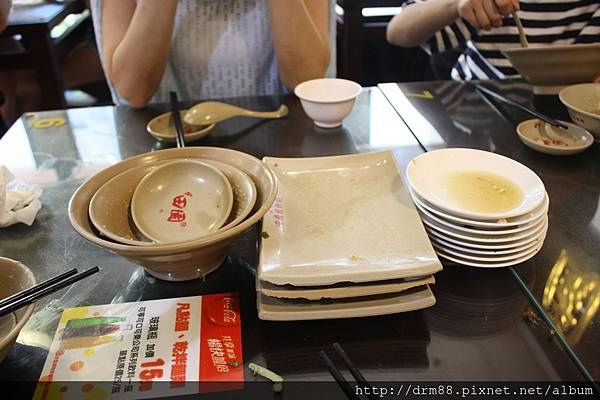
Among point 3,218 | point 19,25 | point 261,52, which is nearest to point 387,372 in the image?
point 3,218

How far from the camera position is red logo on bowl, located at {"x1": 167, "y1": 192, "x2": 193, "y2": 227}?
78cm

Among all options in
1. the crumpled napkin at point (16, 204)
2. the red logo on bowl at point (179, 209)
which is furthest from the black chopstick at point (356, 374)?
Result: the crumpled napkin at point (16, 204)

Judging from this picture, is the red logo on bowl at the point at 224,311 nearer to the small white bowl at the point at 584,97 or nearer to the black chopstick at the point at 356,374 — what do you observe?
the black chopstick at the point at 356,374

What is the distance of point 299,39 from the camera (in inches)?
56.4

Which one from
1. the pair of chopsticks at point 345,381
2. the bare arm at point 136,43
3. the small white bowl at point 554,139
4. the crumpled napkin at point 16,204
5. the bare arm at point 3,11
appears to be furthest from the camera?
the bare arm at point 3,11

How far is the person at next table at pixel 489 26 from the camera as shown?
1.54 m

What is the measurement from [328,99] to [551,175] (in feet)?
1.92

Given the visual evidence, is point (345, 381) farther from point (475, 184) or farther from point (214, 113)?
point (214, 113)

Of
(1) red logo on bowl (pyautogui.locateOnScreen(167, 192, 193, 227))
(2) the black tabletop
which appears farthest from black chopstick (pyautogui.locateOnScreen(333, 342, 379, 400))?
(2) the black tabletop

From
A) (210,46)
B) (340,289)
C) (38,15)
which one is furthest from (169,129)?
(38,15)

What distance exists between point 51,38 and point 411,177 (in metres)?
2.67

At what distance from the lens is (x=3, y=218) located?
34.2 inches

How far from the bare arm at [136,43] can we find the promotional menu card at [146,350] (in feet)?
2.76

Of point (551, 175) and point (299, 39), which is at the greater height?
point (299, 39)
